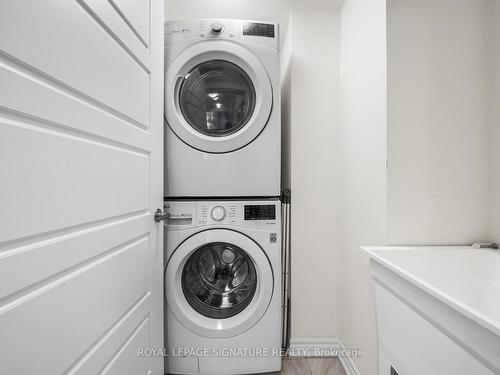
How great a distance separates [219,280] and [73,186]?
1.06 metres

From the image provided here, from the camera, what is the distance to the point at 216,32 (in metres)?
1.42

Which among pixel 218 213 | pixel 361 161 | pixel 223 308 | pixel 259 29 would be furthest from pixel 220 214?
pixel 259 29

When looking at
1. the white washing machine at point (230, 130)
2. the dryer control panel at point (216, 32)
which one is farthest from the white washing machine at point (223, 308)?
the dryer control panel at point (216, 32)

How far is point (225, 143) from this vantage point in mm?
1438

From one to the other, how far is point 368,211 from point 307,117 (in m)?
0.74

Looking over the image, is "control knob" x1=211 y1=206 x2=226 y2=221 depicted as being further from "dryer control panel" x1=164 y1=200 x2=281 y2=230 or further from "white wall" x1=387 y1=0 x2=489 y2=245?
"white wall" x1=387 y1=0 x2=489 y2=245

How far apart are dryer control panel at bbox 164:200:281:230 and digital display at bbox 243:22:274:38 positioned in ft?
3.01

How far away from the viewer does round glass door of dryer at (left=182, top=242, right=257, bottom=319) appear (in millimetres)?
1461

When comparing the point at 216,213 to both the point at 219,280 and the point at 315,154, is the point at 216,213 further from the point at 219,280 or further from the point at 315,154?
the point at 315,154

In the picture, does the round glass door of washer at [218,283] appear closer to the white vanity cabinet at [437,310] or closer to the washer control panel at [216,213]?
the washer control panel at [216,213]

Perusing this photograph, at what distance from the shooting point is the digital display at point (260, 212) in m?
1.44

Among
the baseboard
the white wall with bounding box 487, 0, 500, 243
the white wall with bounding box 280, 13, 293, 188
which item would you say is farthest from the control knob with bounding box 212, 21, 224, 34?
the baseboard

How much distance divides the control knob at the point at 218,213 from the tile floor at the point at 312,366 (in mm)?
920

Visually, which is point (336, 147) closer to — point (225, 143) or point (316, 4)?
point (225, 143)
